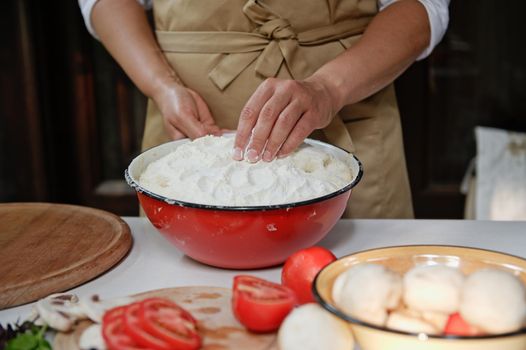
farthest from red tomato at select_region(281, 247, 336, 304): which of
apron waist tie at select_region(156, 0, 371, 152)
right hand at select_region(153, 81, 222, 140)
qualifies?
apron waist tie at select_region(156, 0, 371, 152)

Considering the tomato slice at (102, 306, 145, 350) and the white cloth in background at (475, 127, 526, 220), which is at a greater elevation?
the tomato slice at (102, 306, 145, 350)

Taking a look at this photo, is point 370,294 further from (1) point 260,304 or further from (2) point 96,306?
(2) point 96,306

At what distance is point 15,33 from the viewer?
2.76 m

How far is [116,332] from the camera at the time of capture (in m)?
0.81

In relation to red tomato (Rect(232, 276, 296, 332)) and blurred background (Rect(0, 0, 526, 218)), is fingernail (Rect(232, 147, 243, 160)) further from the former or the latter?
blurred background (Rect(0, 0, 526, 218))

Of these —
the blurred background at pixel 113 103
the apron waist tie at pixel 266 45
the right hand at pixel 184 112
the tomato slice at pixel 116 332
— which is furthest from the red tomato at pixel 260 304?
the blurred background at pixel 113 103

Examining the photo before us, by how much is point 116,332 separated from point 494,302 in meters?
0.41

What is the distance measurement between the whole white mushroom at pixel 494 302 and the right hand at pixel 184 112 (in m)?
0.75

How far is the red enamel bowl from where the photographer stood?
3.39 feet

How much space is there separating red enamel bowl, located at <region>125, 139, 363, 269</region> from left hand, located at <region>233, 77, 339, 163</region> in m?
0.15

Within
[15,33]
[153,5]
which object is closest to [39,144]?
[15,33]

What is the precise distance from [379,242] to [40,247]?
1.88 feet

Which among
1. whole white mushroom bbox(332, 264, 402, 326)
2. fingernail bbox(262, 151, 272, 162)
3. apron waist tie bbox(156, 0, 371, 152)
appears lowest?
fingernail bbox(262, 151, 272, 162)

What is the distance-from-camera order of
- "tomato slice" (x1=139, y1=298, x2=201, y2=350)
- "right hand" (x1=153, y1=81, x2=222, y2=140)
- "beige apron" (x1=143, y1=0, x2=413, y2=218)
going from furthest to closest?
"beige apron" (x1=143, y1=0, x2=413, y2=218)
"right hand" (x1=153, y1=81, x2=222, y2=140)
"tomato slice" (x1=139, y1=298, x2=201, y2=350)
